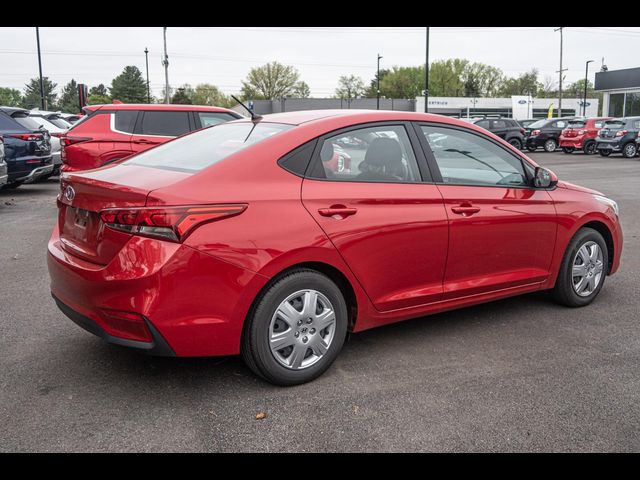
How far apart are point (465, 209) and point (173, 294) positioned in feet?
6.85

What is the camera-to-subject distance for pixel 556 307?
5219mm

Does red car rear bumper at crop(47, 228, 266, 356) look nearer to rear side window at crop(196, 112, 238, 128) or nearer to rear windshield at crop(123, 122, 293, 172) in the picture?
rear windshield at crop(123, 122, 293, 172)

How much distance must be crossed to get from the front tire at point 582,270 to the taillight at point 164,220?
3139mm

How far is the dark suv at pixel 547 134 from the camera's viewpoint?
30.6 meters

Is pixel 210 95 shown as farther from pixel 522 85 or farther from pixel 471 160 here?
pixel 471 160

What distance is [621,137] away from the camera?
1005 inches

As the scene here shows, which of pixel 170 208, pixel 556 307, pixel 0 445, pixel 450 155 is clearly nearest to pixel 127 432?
pixel 0 445

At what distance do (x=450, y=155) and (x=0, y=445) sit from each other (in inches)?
126

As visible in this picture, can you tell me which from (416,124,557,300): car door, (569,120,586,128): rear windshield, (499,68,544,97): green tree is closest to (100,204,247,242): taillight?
(416,124,557,300): car door

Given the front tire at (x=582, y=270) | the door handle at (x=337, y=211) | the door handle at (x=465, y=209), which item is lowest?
the front tire at (x=582, y=270)

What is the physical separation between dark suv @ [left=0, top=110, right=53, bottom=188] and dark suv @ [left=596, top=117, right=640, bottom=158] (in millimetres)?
22018

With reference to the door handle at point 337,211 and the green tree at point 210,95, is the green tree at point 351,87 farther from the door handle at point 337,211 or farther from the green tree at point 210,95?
the door handle at point 337,211

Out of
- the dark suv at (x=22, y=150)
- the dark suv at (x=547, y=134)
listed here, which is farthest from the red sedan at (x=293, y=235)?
the dark suv at (x=547, y=134)
